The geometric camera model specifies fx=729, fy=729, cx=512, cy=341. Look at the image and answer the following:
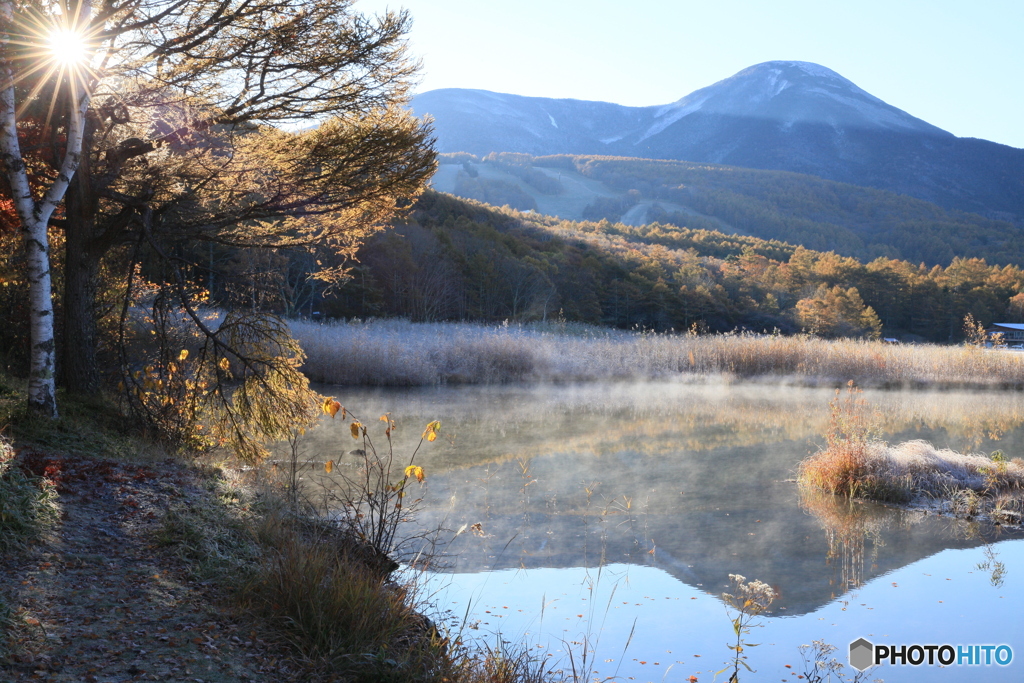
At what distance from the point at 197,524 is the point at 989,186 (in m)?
147

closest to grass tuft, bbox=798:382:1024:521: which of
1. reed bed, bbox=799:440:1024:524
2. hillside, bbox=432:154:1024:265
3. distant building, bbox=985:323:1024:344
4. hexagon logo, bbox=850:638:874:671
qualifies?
reed bed, bbox=799:440:1024:524

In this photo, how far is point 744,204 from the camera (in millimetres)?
77250

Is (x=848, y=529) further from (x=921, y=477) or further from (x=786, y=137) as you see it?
(x=786, y=137)

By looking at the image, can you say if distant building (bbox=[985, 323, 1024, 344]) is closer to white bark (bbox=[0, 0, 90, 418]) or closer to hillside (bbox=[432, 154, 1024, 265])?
hillside (bbox=[432, 154, 1024, 265])

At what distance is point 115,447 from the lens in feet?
19.8

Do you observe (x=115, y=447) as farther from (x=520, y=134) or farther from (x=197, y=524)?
(x=520, y=134)

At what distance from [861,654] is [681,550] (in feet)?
5.90

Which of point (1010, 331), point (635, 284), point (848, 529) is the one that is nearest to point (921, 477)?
point (848, 529)

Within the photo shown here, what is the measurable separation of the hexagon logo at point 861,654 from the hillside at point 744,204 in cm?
6459

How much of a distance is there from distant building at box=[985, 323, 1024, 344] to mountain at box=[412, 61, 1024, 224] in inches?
3301

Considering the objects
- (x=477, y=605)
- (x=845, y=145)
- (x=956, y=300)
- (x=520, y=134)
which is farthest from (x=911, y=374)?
(x=520, y=134)

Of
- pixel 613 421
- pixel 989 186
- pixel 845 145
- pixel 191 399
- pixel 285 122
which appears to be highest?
pixel 845 145

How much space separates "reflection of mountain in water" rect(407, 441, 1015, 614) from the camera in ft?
17.4

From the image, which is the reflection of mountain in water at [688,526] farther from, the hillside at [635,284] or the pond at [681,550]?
the hillside at [635,284]
